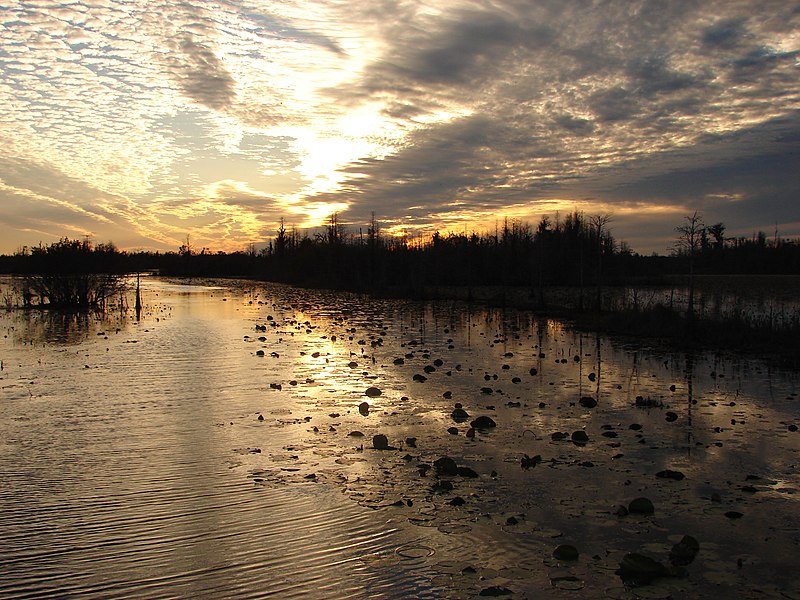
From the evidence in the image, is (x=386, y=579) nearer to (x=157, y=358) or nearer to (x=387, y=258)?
(x=157, y=358)

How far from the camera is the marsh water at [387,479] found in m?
6.14

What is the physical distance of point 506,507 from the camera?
791 centimetres

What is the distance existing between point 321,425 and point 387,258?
73.2m

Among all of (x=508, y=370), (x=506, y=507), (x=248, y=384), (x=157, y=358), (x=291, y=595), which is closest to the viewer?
(x=291, y=595)

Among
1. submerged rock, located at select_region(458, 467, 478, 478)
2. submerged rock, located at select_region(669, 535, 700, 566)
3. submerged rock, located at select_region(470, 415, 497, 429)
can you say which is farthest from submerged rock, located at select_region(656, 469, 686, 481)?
submerged rock, located at select_region(470, 415, 497, 429)

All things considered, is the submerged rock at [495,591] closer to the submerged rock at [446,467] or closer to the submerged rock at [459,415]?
the submerged rock at [446,467]

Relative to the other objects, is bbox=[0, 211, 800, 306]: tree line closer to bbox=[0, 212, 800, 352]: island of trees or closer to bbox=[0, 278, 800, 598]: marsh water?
bbox=[0, 212, 800, 352]: island of trees

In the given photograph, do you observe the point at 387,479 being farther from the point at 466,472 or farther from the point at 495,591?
the point at 495,591

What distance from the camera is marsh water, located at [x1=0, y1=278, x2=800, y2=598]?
20.2ft

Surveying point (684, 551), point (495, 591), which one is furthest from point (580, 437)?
point (495, 591)

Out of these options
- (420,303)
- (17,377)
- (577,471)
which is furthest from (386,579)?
(420,303)

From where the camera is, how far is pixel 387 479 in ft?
29.5

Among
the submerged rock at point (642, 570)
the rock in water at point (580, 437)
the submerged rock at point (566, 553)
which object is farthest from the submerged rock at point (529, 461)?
the submerged rock at point (642, 570)

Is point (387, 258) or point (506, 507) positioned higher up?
point (387, 258)
